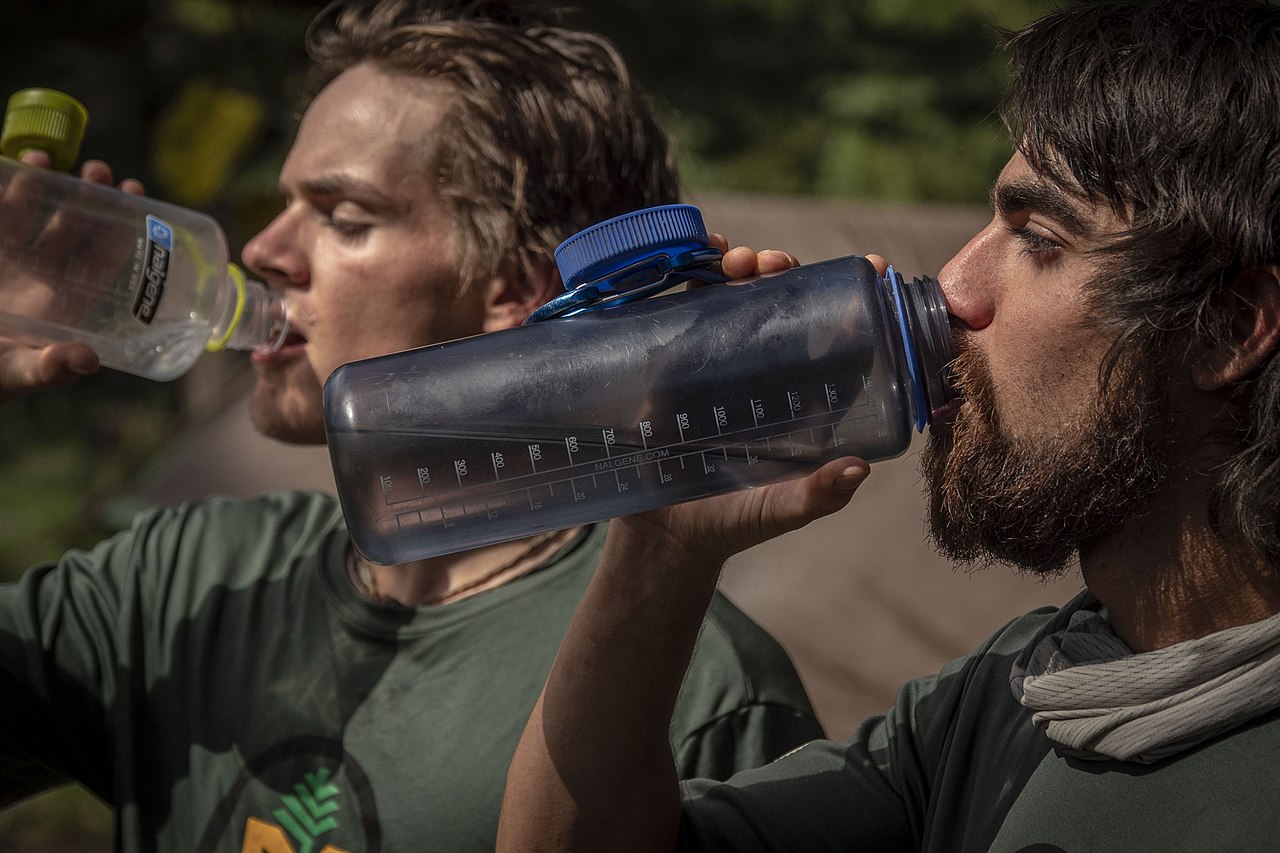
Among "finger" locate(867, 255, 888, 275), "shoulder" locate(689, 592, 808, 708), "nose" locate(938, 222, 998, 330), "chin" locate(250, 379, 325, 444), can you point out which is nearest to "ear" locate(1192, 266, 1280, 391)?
"nose" locate(938, 222, 998, 330)

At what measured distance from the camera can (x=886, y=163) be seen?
617 cm

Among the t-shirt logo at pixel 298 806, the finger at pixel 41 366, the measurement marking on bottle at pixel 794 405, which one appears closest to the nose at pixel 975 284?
the measurement marking on bottle at pixel 794 405

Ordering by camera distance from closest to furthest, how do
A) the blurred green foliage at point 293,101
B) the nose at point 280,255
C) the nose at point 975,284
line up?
the nose at point 975,284 < the nose at point 280,255 < the blurred green foliage at point 293,101

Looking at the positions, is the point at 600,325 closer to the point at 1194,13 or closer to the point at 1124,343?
the point at 1124,343

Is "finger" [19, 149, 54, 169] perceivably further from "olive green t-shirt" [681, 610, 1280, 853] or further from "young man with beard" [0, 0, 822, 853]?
"olive green t-shirt" [681, 610, 1280, 853]

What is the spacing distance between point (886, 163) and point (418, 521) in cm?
508

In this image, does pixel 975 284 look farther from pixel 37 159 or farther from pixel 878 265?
pixel 37 159

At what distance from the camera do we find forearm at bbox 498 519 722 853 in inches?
60.2

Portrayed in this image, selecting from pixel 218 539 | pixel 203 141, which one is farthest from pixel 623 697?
pixel 203 141

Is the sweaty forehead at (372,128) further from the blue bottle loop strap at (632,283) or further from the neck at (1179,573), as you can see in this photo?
the neck at (1179,573)

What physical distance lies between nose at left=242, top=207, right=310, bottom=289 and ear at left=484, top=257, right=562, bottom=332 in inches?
12.2

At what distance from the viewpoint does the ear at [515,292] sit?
85.5 inches

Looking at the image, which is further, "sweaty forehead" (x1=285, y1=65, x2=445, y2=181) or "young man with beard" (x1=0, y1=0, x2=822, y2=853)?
"sweaty forehead" (x1=285, y1=65, x2=445, y2=181)

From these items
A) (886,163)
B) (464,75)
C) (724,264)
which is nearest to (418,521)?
(724,264)
